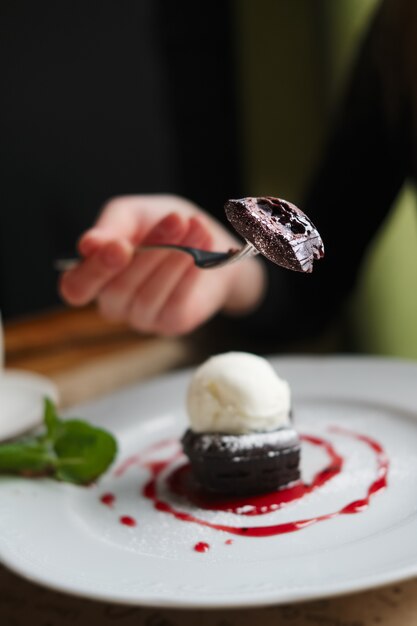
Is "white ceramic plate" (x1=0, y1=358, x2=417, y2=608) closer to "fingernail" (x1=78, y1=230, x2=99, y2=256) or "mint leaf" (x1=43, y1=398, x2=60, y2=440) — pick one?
"mint leaf" (x1=43, y1=398, x2=60, y2=440)

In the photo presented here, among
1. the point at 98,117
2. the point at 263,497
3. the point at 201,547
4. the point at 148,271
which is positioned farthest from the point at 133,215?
the point at 98,117

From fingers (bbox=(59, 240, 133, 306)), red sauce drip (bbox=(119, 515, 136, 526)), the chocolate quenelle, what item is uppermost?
the chocolate quenelle

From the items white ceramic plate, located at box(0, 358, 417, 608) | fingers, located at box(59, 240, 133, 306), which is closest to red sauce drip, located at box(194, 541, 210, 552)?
white ceramic plate, located at box(0, 358, 417, 608)

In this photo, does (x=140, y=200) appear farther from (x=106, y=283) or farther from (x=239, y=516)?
(x=239, y=516)

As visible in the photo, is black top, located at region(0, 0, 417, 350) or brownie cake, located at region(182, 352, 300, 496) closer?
brownie cake, located at region(182, 352, 300, 496)

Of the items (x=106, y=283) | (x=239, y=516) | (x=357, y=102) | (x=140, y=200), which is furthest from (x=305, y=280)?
(x=239, y=516)

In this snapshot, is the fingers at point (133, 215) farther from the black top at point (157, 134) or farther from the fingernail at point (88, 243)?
the black top at point (157, 134)

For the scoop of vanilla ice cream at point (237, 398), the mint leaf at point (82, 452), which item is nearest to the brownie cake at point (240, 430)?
the scoop of vanilla ice cream at point (237, 398)
